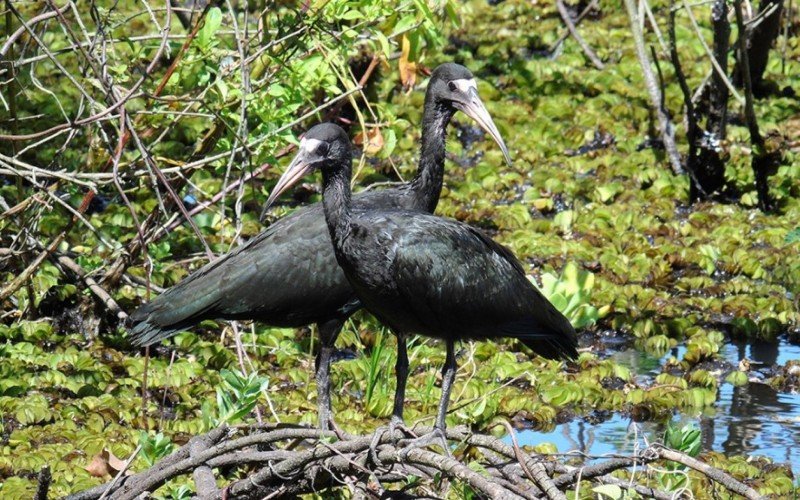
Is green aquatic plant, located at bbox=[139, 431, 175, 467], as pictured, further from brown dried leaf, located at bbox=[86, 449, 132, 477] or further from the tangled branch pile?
brown dried leaf, located at bbox=[86, 449, 132, 477]

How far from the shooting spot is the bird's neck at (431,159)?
577 centimetres

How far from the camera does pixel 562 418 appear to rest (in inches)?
240

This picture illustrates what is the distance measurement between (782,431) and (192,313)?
2.75 m

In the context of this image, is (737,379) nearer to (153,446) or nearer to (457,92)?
(457,92)

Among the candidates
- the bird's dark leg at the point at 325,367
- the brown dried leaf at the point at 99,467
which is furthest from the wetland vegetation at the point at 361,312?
the bird's dark leg at the point at 325,367

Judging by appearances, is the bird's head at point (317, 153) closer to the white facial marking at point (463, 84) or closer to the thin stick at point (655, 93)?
the white facial marking at point (463, 84)

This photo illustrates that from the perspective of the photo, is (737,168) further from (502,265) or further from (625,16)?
(502,265)

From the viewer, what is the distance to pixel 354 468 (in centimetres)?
409

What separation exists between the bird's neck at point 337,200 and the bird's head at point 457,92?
1202mm

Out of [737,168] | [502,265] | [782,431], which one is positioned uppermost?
[502,265]

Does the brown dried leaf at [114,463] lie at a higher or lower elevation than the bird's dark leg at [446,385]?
lower

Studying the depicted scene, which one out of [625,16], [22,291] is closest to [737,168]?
[625,16]

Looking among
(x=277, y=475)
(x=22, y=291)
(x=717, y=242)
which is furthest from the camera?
(x=717, y=242)

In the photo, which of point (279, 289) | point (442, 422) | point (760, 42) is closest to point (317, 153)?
point (279, 289)
